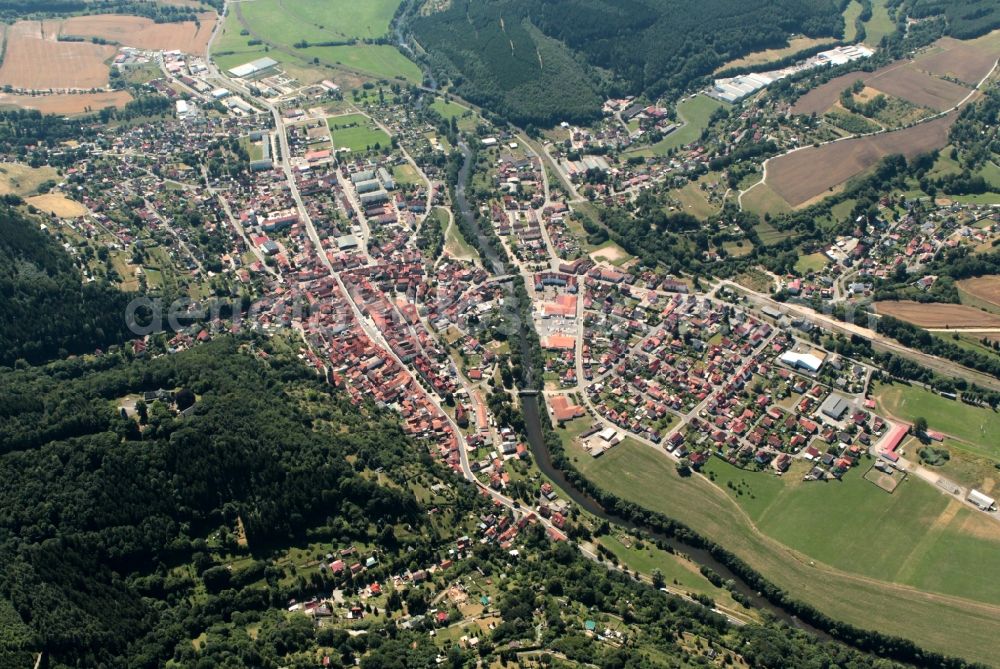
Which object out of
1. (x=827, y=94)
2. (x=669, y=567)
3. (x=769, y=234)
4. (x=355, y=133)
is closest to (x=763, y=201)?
(x=769, y=234)

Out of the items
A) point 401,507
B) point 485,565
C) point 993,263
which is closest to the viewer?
point 485,565

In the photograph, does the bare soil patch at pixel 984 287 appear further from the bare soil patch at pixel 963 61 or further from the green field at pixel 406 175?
the green field at pixel 406 175

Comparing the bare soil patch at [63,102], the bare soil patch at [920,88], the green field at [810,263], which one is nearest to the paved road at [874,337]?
the green field at [810,263]

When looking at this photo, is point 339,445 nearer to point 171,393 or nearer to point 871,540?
point 171,393

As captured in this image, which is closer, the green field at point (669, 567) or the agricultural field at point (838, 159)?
the green field at point (669, 567)

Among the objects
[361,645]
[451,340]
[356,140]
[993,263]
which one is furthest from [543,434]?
[356,140]
